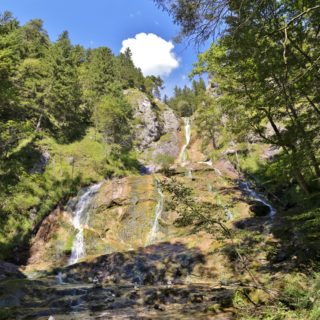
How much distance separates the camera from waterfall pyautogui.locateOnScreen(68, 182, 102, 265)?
22984 mm

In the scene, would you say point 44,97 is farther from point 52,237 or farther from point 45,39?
point 45,39

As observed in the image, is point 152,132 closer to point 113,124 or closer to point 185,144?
point 185,144

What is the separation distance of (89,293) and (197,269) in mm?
5398

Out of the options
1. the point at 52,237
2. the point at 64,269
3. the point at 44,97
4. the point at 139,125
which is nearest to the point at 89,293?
the point at 64,269

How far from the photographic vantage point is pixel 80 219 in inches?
1052

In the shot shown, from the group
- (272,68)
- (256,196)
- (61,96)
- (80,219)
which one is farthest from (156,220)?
(61,96)

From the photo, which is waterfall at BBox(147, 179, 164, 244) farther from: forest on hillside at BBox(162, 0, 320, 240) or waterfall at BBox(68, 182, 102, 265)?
forest on hillside at BBox(162, 0, 320, 240)

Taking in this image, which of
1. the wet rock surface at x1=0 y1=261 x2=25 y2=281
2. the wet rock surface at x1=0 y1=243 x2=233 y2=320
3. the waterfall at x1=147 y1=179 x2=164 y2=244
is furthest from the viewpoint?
the waterfall at x1=147 y1=179 x2=164 y2=244

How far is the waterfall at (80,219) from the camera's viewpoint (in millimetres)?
22984

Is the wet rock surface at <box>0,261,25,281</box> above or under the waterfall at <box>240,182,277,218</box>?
under

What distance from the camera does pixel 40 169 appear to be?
1261 inches

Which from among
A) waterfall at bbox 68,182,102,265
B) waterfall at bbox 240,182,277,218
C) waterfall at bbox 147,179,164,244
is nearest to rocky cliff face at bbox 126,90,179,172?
waterfall at bbox 68,182,102,265

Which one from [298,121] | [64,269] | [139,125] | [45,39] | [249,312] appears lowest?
[249,312]

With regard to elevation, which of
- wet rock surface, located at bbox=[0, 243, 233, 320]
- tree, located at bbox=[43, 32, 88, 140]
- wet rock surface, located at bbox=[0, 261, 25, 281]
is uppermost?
tree, located at bbox=[43, 32, 88, 140]
